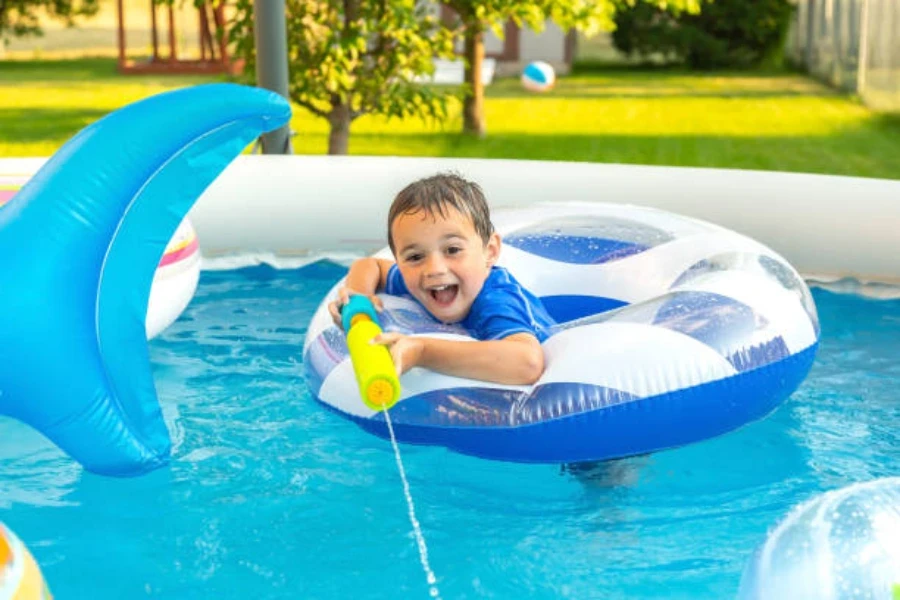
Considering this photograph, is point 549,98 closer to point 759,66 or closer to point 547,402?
point 759,66

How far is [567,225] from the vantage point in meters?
3.48

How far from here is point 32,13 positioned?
15406 millimetres

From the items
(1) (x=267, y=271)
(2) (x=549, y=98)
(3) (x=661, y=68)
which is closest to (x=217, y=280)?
(1) (x=267, y=271)

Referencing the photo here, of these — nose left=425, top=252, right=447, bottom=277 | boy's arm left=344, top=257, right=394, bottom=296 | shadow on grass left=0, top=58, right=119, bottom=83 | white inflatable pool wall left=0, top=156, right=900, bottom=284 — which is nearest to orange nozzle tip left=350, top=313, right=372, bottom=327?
nose left=425, top=252, right=447, bottom=277

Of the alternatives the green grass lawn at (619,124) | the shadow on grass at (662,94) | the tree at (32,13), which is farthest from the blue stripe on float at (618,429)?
the tree at (32,13)

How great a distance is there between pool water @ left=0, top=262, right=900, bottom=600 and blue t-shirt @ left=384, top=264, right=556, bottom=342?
0.30 m

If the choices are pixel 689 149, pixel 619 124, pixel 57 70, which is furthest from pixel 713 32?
pixel 57 70

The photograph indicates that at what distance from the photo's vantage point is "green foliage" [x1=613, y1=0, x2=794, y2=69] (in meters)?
13.4

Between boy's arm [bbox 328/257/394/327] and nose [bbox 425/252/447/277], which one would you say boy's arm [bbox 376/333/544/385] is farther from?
boy's arm [bbox 328/257/394/327]

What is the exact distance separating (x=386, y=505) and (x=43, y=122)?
7.60 meters

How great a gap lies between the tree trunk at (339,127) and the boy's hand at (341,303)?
3.97 metres

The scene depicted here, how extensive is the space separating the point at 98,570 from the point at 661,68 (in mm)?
12231

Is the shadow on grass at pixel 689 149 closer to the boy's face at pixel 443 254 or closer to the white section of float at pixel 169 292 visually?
the white section of float at pixel 169 292

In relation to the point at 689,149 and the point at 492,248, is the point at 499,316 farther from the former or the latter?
the point at 689,149
